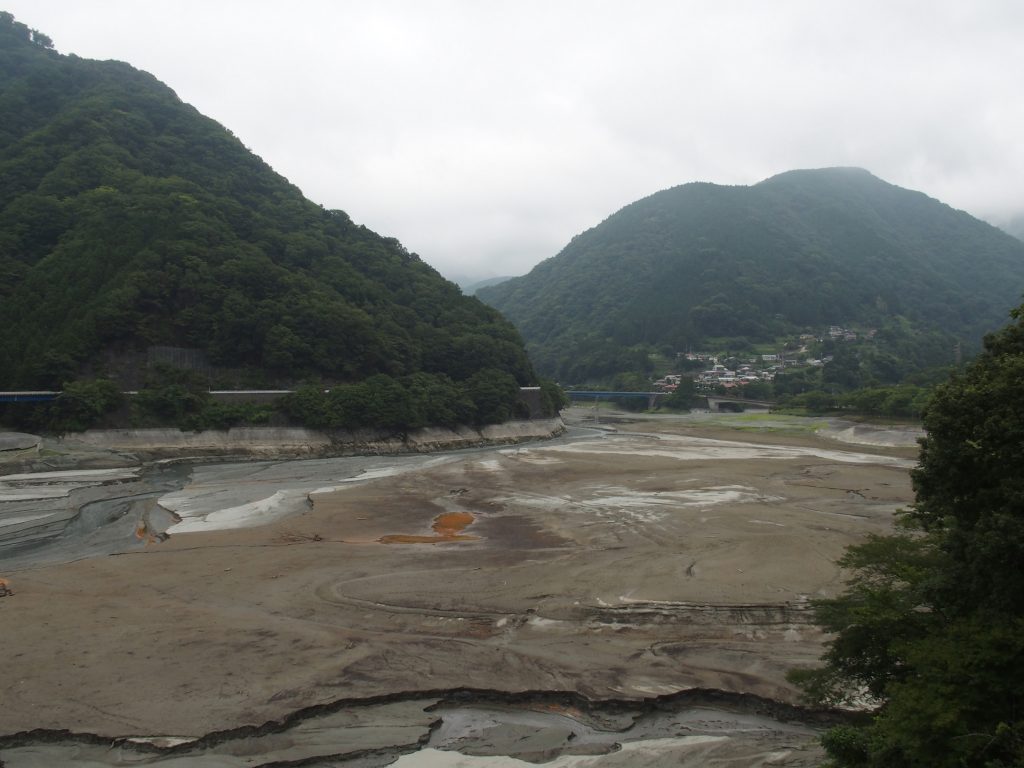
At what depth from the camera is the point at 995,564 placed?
A: 26.4 feet

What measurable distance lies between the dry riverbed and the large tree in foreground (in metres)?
2.18

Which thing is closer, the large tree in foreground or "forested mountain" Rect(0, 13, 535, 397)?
the large tree in foreground

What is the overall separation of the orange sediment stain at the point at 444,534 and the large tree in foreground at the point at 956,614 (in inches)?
650

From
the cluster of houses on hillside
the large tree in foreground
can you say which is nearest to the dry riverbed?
the large tree in foreground

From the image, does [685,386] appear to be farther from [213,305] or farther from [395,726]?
[395,726]

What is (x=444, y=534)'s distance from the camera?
2644 centimetres

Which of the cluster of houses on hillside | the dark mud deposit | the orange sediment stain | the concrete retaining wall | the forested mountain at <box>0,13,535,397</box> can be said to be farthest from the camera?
the cluster of houses on hillside

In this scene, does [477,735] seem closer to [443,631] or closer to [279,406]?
[443,631]

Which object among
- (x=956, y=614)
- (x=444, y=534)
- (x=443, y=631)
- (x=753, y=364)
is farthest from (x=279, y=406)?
(x=753, y=364)

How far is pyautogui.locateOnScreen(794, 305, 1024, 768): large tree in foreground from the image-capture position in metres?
7.18

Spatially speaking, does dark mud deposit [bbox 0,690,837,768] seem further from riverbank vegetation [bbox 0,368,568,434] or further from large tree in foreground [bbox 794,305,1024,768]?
riverbank vegetation [bbox 0,368,568,434]

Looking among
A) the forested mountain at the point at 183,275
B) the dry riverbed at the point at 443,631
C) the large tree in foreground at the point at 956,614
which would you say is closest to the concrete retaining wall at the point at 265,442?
the forested mountain at the point at 183,275

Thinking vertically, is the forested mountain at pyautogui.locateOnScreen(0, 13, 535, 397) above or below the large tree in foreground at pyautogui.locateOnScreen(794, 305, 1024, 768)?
above

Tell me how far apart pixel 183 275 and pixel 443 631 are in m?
66.6
